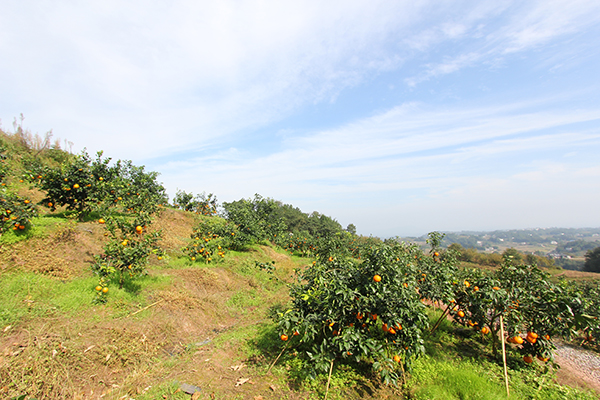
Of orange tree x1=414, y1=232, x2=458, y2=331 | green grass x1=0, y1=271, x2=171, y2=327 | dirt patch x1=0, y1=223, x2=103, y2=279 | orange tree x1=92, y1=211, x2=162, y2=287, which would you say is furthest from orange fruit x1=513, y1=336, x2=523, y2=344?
dirt patch x1=0, y1=223, x2=103, y2=279

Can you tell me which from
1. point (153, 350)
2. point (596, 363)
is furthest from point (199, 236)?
point (596, 363)

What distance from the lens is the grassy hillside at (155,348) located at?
4215mm

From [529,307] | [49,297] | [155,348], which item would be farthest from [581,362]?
[49,297]

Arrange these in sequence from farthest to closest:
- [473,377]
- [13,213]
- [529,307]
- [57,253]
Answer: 1. [57,253]
2. [13,213]
3. [529,307]
4. [473,377]

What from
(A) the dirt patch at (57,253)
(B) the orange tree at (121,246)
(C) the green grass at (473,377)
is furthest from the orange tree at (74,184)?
(C) the green grass at (473,377)

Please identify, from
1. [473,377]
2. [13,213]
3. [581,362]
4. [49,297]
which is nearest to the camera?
[473,377]

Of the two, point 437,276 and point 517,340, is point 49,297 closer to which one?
point 437,276

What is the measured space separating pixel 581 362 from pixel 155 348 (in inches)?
455

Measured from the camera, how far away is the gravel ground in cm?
603

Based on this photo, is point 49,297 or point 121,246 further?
point 121,246

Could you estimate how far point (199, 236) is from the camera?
36.8 feet

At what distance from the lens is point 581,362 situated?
278 inches

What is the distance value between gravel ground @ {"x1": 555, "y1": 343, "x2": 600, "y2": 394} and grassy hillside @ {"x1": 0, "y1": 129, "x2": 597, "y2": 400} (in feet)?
4.97

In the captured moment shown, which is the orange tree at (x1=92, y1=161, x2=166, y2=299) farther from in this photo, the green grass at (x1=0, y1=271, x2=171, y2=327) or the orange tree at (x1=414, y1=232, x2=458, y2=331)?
the orange tree at (x1=414, y1=232, x2=458, y2=331)
